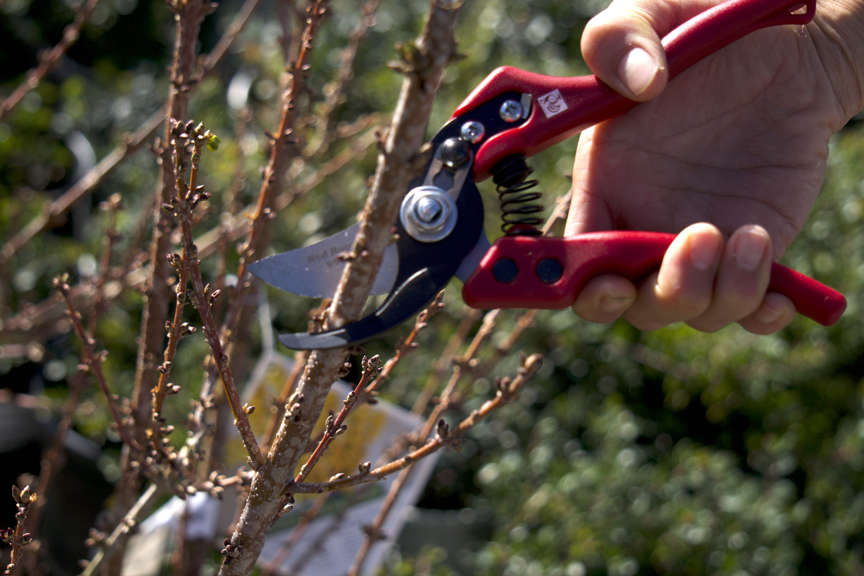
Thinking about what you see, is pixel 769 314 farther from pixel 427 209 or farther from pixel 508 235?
pixel 427 209

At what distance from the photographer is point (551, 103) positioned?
143cm

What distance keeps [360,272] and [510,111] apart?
645mm

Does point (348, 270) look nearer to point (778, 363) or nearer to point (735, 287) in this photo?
point (735, 287)

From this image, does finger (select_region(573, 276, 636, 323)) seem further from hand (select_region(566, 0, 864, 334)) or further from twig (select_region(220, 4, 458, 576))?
twig (select_region(220, 4, 458, 576))

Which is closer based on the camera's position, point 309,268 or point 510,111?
point 309,268

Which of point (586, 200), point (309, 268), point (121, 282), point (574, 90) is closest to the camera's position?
point (309, 268)

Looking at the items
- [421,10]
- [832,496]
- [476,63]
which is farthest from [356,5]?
[832,496]

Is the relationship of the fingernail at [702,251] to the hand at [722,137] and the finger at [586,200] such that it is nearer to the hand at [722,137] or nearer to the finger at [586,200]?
the hand at [722,137]

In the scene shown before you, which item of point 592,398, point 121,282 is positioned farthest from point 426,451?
point 592,398

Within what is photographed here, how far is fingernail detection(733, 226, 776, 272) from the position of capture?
4.40ft

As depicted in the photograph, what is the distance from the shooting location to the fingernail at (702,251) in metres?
1.33

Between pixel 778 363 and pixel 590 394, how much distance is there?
0.64 m

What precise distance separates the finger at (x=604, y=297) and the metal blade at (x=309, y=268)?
1.16ft

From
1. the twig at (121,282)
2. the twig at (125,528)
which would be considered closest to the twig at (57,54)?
the twig at (121,282)
